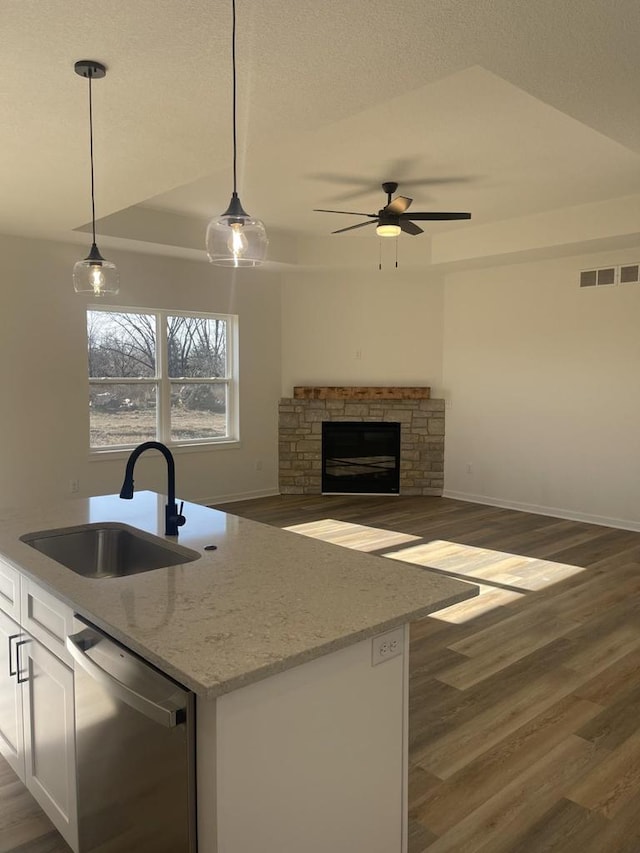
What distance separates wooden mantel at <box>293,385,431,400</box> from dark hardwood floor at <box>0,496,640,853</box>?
8.27ft

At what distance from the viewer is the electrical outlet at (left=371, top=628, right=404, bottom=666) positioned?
164cm

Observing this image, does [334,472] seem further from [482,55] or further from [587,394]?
[482,55]

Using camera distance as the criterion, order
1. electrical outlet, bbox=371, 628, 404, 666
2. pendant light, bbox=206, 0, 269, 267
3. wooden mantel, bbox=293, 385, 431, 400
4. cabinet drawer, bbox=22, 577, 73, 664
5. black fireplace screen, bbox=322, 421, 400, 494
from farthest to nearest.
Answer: black fireplace screen, bbox=322, 421, 400, 494
wooden mantel, bbox=293, 385, 431, 400
pendant light, bbox=206, 0, 269, 267
cabinet drawer, bbox=22, 577, 73, 664
electrical outlet, bbox=371, 628, 404, 666

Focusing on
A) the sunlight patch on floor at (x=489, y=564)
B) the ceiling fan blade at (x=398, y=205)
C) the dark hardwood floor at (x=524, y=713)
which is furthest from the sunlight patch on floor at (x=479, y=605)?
the ceiling fan blade at (x=398, y=205)

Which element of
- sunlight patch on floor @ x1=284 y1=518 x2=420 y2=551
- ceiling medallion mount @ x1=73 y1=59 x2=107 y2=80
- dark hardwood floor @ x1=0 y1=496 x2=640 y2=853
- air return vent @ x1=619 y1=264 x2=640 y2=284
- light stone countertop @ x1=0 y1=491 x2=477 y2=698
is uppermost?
ceiling medallion mount @ x1=73 y1=59 x2=107 y2=80

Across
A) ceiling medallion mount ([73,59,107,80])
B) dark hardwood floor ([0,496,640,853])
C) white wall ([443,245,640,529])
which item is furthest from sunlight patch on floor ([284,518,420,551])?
ceiling medallion mount ([73,59,107,80])

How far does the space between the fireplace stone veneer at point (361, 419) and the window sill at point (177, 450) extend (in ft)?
2.41

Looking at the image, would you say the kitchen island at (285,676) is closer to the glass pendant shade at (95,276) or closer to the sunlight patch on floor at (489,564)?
the glass pendant shade at (95,276)

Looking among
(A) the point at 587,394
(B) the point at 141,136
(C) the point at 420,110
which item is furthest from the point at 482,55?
(A) the point at 587,394

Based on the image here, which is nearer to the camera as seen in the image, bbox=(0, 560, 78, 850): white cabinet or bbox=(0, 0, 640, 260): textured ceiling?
bbox=(0, 560, 78, 850): white cabinet

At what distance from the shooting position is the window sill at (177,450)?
6.27 meters

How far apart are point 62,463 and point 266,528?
4.08 metres

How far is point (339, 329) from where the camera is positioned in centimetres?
771

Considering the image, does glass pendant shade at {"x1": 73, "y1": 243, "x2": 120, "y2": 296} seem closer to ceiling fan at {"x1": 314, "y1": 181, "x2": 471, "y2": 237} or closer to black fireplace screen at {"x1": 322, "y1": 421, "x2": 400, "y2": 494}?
ceiling fan at {"x1": 314, "y1": 181, "x2": 471, "y2": 237}
